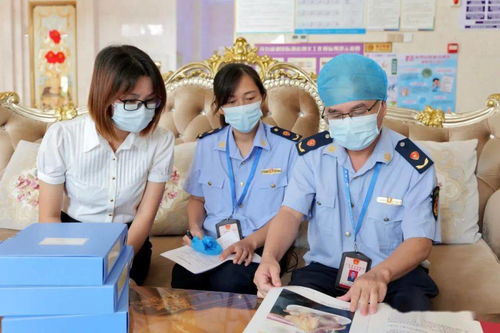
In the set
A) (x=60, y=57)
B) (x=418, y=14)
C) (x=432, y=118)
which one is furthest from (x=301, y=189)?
(x=60, y=57)

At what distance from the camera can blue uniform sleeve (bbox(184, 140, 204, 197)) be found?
1.89 metres

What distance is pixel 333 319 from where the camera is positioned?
965 millimetres

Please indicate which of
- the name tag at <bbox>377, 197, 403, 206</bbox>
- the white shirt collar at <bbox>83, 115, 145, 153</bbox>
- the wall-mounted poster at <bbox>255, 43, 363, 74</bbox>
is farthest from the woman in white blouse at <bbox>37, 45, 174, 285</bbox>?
the wall-mounted poster at <bbox>255, 43, 363, 74</bbox>

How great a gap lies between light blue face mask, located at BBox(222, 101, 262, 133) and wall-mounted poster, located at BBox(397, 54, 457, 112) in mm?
2288

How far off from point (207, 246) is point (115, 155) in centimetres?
42

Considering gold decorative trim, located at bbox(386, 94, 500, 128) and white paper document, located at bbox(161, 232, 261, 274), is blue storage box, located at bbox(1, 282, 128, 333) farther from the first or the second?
→ gold decorative trim, located at bbox(386, 94, 500, 128)

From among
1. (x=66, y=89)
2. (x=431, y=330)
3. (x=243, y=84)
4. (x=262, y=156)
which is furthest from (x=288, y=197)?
(x=66, y=89)

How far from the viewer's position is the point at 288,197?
147cm

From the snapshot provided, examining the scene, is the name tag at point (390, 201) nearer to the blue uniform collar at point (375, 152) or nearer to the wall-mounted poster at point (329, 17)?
the blue uniform collar at point (375, 152)

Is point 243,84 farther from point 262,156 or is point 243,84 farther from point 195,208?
point 195,208

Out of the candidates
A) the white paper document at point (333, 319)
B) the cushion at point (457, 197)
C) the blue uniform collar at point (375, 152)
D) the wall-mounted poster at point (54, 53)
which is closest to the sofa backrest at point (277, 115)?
the cushion at point (457, 197)

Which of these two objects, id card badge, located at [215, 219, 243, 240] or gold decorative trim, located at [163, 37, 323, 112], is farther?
gold decorative trim, located at [163, 37, 323, 112]

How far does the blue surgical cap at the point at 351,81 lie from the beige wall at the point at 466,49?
2.51 metres

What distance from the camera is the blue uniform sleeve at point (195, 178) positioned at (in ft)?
6.19
